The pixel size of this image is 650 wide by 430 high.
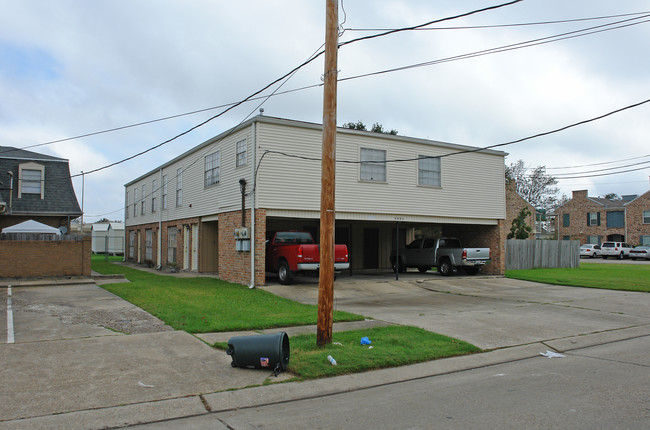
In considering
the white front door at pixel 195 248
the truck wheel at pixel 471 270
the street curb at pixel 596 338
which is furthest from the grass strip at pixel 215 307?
the truck wheel at pixel 471 270

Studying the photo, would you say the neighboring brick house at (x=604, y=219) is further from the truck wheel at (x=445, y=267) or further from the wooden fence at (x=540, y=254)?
the truck wheel at (x=445, y=267)

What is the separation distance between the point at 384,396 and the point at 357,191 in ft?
45.8

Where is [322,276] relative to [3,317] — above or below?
above

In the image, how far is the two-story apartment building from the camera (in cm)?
1762

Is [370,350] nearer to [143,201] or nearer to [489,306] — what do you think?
[489,306]

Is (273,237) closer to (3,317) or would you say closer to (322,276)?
(3,317)

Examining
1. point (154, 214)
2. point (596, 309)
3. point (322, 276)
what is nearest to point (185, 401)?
point (322, 276)

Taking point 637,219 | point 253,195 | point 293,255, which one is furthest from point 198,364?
point 637,219

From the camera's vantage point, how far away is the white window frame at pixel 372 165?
1980 cm

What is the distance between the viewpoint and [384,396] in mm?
5902

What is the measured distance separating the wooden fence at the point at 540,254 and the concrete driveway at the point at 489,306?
23.1 feet

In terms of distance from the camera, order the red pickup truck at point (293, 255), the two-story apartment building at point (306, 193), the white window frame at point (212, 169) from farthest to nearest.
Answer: the white window frame at point (212, 169)
the two-story apartment building at point (306, 193)
the red pickup truck at point (293, 255)

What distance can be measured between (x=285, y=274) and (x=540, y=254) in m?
17.9

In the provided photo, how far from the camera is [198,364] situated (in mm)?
7051
